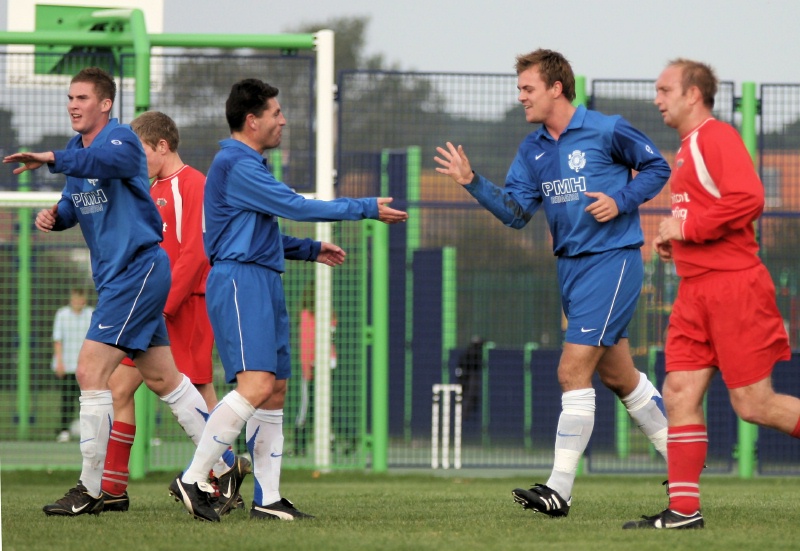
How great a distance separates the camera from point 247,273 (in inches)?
238

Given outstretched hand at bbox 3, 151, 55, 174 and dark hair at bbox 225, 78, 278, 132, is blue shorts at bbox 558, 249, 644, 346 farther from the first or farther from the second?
outstretched hand at bbox 3, 151, 55, 174

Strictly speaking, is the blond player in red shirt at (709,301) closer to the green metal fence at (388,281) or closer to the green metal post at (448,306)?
the green metal fence at (388,281)

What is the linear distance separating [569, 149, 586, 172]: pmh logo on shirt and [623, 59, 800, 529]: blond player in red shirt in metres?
0.76

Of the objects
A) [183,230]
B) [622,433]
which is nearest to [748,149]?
[622,433]

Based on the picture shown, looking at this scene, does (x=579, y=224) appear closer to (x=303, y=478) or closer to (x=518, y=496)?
(x=518, y=496)

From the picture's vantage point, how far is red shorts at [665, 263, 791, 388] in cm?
549

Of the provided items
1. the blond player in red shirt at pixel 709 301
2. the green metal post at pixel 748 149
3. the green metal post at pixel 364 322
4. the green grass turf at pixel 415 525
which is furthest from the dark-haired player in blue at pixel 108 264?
the green metal post at pixel 748 149

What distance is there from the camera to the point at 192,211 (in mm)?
7457

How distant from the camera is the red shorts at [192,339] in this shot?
7559 mm

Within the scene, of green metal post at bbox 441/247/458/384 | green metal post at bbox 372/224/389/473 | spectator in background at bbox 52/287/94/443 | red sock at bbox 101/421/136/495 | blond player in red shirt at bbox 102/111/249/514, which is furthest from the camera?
green metal post at bbox 441/247/458/384

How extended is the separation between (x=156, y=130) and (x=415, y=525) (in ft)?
10.1

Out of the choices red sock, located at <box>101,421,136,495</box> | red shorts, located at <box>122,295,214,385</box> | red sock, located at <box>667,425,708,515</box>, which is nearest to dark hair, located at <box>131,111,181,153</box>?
red shorts, located at <box>122,295,214,385</box>

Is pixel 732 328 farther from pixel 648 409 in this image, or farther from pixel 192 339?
pixel 192 339

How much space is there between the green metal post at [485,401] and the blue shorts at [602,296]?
16.9ft
